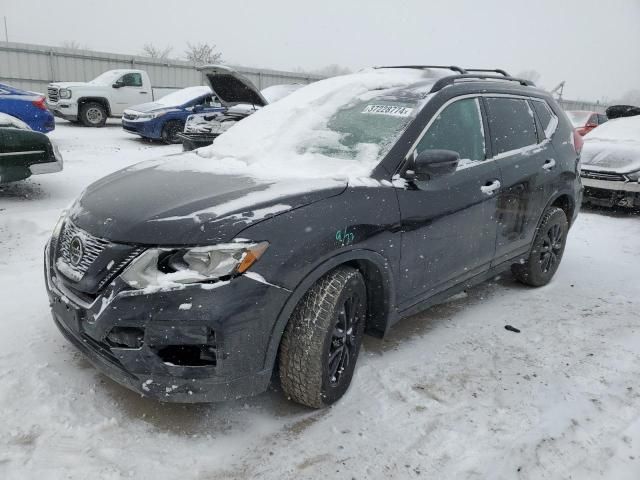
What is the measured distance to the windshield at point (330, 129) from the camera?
2.94 m

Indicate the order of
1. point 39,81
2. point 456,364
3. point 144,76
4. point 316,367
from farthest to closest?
point 39,81 < point 144,76 < point 456,364 < point 316,367

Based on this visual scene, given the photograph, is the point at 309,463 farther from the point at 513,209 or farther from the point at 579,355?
the point at 513,209

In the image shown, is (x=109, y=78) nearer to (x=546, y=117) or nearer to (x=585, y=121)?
(x=585, y=121)

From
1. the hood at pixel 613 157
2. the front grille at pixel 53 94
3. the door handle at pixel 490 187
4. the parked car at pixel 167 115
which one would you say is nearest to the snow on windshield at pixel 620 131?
the hood at pixel 613 157

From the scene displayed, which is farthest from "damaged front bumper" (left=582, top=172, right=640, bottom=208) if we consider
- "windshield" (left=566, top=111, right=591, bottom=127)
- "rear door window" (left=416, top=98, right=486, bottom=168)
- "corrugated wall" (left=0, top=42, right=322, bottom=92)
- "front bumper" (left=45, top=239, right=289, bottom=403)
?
"corrugated wall" (left=0, top=42, right=322, bottom=92)

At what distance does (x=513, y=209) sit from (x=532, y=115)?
3.00ft

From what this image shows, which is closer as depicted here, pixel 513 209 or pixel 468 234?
pixel 468 234

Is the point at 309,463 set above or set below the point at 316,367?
below

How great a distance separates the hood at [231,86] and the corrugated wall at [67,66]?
51.5 ft

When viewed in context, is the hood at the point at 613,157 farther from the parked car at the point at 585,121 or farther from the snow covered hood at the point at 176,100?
the snow covered hood at the point at 176,100

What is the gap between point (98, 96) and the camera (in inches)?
576

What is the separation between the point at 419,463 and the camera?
234cm

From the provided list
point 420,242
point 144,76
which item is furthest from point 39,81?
point 420,242

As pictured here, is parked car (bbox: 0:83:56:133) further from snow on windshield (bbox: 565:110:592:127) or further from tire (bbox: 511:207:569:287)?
snow on windshield (bbox: 565:110:592:127)
